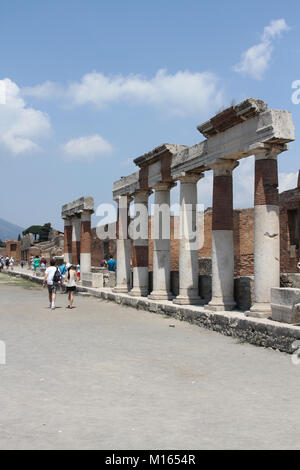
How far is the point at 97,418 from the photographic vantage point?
475 cm

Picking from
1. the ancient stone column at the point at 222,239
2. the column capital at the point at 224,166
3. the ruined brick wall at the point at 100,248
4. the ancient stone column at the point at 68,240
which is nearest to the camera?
the ancient stone column at the point at 222,239

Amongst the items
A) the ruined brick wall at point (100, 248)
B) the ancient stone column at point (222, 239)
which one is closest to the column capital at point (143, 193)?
the ancient stone column at point (222, 239)

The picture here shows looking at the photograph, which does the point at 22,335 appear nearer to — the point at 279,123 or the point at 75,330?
the point at 75,330

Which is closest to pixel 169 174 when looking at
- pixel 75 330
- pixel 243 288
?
pixel 243 288

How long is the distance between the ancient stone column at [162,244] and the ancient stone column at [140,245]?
55.0 inches

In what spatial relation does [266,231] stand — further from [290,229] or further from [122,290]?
[290,229]

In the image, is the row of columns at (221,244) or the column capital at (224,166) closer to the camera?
the row of columns at (221,244)

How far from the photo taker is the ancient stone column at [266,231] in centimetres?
992

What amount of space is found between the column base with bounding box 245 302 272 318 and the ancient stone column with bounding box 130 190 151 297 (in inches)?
285

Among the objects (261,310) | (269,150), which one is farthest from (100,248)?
(261,310)

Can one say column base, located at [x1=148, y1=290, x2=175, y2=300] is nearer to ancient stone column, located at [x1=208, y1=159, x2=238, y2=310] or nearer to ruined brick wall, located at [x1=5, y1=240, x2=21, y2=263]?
ancient stone column, located at [x1=208, y1=159, x2=238, y2=310]

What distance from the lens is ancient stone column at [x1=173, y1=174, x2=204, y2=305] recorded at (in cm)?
1355

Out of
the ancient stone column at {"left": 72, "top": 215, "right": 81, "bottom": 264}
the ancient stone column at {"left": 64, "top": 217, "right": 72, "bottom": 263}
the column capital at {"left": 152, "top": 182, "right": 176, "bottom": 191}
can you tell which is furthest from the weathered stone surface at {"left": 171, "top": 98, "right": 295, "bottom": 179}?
the ancient stone column at {"left": 64, "top": 217, "right": 72, "bottom": 263}

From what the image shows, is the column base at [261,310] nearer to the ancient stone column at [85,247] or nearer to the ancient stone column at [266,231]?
the ancient stone column at [266,231]
